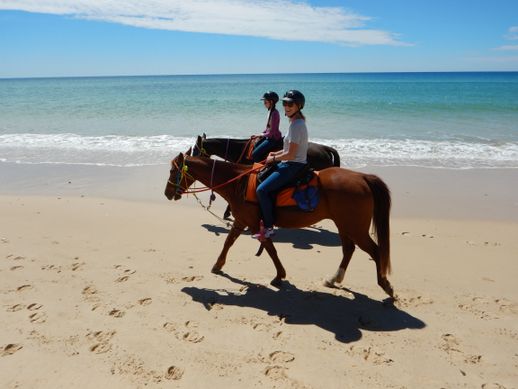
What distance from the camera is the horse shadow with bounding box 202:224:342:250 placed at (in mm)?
6781

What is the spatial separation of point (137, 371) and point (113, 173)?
28.0ft

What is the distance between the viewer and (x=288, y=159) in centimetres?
460

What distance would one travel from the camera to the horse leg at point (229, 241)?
5.23 meters

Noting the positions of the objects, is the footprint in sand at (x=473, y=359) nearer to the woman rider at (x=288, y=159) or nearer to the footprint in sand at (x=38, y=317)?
the woman rider at (x=288, y=159)

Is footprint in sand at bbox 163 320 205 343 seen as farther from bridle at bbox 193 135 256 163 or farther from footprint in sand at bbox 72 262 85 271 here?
bridle at bbox 193 135 256 163

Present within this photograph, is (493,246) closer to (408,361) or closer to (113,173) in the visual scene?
(408,361)

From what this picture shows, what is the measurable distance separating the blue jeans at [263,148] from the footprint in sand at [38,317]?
439cm

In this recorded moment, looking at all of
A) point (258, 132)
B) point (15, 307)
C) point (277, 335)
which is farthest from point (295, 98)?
point (258, 132)

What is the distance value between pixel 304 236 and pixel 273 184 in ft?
9.00

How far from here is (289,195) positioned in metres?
4.73

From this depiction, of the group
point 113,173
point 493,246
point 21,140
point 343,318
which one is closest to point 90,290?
point 343,318

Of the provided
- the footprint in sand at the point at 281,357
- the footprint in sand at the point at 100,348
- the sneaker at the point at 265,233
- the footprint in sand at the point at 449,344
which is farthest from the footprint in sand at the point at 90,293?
the footprint in sand at the point at 449,344

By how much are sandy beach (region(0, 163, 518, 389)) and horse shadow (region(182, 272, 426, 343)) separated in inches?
0.8

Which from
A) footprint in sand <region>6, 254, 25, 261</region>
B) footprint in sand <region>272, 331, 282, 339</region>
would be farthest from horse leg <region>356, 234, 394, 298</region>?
footprint in sand <region>6, 254, 25, 261</region>
